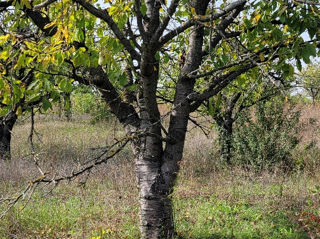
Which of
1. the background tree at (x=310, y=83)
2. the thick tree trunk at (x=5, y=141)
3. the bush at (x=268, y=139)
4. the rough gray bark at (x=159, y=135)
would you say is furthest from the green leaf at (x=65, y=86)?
the thick tree trunk at (x=5, y=141)

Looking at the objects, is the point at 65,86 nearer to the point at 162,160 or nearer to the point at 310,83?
the point at 162,160

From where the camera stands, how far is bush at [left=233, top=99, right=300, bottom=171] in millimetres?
7387

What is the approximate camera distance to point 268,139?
746 centimetres

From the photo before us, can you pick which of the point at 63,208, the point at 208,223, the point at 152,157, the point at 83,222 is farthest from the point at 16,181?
the point at 152,157

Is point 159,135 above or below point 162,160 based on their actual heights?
above

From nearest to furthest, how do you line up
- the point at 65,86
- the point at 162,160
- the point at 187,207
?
the point at 65,86, the point at 162,160, the point at 187,207

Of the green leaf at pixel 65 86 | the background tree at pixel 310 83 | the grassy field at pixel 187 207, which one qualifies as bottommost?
the grassy field at pixel 187 207

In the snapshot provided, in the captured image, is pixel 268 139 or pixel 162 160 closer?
pixel 162 160

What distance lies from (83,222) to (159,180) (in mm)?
1946

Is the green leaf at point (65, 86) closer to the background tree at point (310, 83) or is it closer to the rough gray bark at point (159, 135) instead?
the rough gray bark at point (159, 135)

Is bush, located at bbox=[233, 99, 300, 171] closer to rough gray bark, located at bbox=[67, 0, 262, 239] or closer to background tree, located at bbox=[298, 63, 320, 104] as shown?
rough gray bark, located at bbox=[67, 0, 262, 239]

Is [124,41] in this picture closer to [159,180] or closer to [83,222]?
[159,180]

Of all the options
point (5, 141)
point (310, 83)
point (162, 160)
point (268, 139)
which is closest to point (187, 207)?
point (162, 160)

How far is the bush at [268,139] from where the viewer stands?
291 inches
